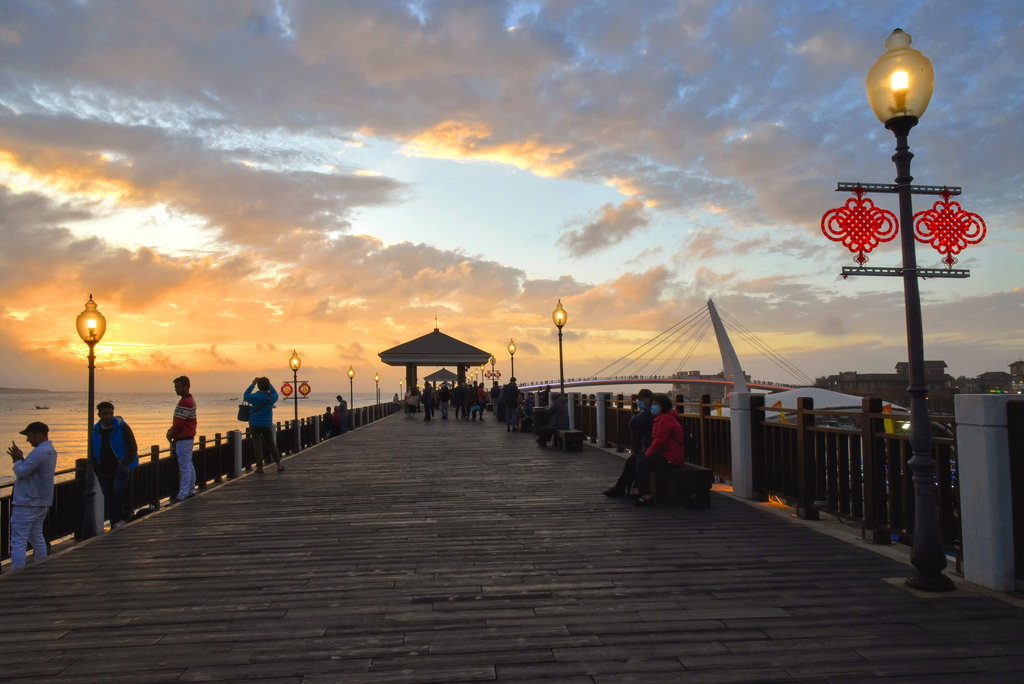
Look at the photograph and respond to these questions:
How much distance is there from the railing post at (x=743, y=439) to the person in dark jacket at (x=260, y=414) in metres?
8.43

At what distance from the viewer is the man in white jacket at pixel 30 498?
7535 mm

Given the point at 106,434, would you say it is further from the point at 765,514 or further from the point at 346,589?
the point at 765,514

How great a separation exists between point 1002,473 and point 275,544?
6.45m

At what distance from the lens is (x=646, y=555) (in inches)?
245

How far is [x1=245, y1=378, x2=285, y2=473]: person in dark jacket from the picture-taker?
12.9 m

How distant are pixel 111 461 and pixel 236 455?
4.42 meters

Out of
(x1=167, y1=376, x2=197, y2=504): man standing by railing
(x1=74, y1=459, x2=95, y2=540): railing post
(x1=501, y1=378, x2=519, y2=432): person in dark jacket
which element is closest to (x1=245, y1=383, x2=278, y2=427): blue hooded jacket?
(x1=167, y1=376, x2=197, y2=504): man standing by railing

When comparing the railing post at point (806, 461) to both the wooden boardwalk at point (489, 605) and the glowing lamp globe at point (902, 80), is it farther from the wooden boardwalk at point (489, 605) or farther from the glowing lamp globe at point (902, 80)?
the glowing lamp globe at point (902, 80)

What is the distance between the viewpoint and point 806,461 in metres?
7.81

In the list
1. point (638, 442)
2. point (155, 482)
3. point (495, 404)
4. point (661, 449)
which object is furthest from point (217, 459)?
point (495, 404)

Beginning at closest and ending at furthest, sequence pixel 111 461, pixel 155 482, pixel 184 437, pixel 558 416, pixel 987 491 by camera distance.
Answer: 1. pixel 987 491
2. pixel 111 461
3. pixel 184 437
4. pixel 155 482
5. pixel 558 416

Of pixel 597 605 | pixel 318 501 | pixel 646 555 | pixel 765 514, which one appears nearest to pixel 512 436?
pixel 318 501

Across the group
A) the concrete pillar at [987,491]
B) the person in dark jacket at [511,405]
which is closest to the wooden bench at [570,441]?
the person in dark jacket at [511,405]

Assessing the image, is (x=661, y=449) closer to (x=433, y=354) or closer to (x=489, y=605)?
(x=489, y=605)
